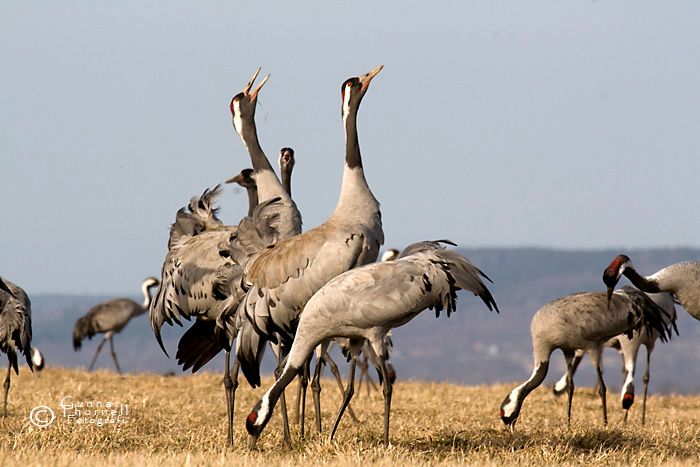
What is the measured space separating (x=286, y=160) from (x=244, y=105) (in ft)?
2.08

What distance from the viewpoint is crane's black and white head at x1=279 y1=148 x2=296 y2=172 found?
1007 cm

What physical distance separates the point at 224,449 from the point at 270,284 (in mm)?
1274

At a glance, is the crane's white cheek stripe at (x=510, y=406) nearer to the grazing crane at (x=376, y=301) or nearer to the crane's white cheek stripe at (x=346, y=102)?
the grazing crane at (x=376, y=301)

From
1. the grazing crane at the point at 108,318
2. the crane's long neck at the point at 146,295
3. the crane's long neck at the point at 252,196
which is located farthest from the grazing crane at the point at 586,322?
the grazing crane at the point at 108,318

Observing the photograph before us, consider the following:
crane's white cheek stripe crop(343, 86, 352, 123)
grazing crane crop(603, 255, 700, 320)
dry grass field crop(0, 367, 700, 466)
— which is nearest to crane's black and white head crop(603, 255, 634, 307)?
grazing crane crop(603, 255, 700, 320)

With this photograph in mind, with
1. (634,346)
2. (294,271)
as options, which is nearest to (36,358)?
(634,346)

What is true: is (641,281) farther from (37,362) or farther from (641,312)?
(37,362)

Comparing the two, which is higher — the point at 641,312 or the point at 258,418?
the point at 641,312

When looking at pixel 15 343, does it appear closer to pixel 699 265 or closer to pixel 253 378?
pixel 253 378

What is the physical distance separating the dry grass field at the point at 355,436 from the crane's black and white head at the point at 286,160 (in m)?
2.16

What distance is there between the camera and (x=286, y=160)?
33.2 feet

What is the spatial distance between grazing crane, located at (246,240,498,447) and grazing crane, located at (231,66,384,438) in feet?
1.49

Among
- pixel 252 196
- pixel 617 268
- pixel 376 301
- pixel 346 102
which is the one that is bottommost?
pixel 376 301

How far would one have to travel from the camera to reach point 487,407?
37.6 feet
